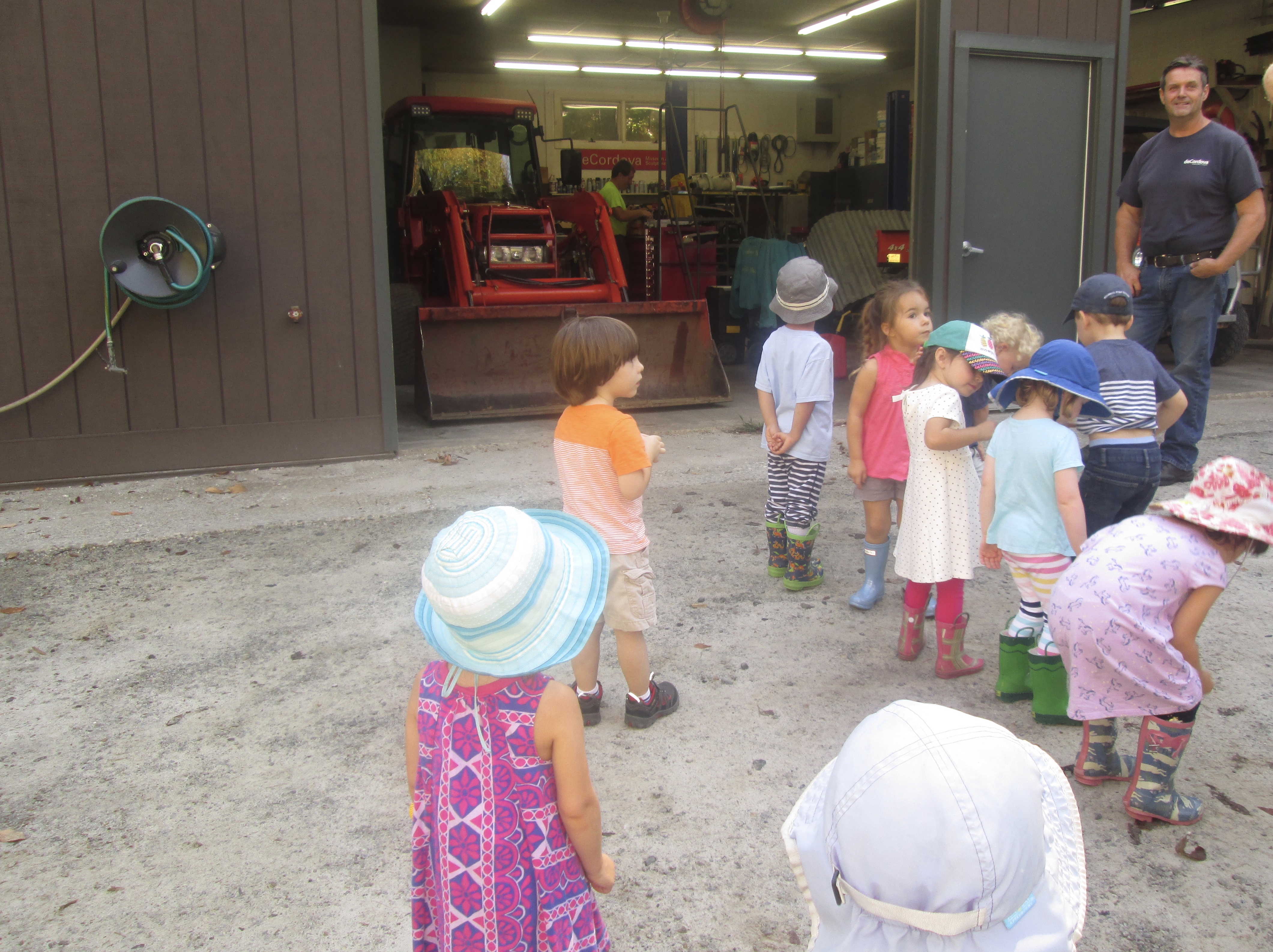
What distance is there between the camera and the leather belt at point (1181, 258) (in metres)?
4.91

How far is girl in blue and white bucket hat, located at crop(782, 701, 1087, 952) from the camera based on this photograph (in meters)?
1.03

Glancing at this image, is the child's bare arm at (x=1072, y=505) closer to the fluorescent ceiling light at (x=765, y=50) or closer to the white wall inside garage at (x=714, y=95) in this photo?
the fluorescent ceiling light at (x=765, y=50)

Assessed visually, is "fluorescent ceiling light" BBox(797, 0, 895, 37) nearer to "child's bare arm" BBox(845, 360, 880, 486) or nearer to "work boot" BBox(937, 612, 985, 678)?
"child's bare arm" BBox(845, 360, 880, 486)

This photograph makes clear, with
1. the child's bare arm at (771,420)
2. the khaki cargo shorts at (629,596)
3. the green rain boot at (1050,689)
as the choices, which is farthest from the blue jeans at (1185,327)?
the khaki cargo shorts at (629,596)

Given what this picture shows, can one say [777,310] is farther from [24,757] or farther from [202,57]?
[202,57]

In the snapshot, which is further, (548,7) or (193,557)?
(548,7)

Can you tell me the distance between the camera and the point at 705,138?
20.6 m

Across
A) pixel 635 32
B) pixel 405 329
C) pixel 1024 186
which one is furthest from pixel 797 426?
pixel 635 32

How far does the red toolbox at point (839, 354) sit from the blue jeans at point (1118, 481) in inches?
202

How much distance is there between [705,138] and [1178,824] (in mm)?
19700

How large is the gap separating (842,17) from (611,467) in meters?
14.2

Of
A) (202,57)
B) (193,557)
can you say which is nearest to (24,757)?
(193,557)

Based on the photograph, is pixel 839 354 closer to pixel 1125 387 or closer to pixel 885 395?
pixel 885 395

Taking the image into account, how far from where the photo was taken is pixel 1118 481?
127 inches
